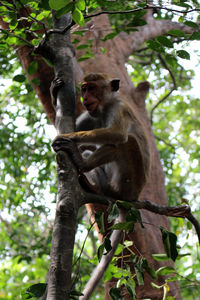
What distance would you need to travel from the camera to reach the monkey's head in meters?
3.93

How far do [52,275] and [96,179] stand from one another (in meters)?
2.26

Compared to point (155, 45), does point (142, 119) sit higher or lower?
lower

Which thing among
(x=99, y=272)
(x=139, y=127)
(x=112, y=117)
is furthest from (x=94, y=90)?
(x=99, y=272)

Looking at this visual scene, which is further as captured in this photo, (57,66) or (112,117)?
(112,117)

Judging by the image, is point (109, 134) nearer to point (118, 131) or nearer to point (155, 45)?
point (118, 131)

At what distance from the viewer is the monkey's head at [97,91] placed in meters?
3.93

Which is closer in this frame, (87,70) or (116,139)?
(116,139)

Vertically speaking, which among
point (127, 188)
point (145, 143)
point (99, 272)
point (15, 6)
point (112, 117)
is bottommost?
point (99, 272)

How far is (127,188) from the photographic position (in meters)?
4.06

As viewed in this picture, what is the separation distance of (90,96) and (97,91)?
167mm

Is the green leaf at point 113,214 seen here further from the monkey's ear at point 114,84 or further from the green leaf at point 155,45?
the monkey's ear at point 114,84

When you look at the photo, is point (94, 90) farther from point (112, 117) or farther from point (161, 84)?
point (161, 84)

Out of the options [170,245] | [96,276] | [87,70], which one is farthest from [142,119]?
[170,245]

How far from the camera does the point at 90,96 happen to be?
395cm
